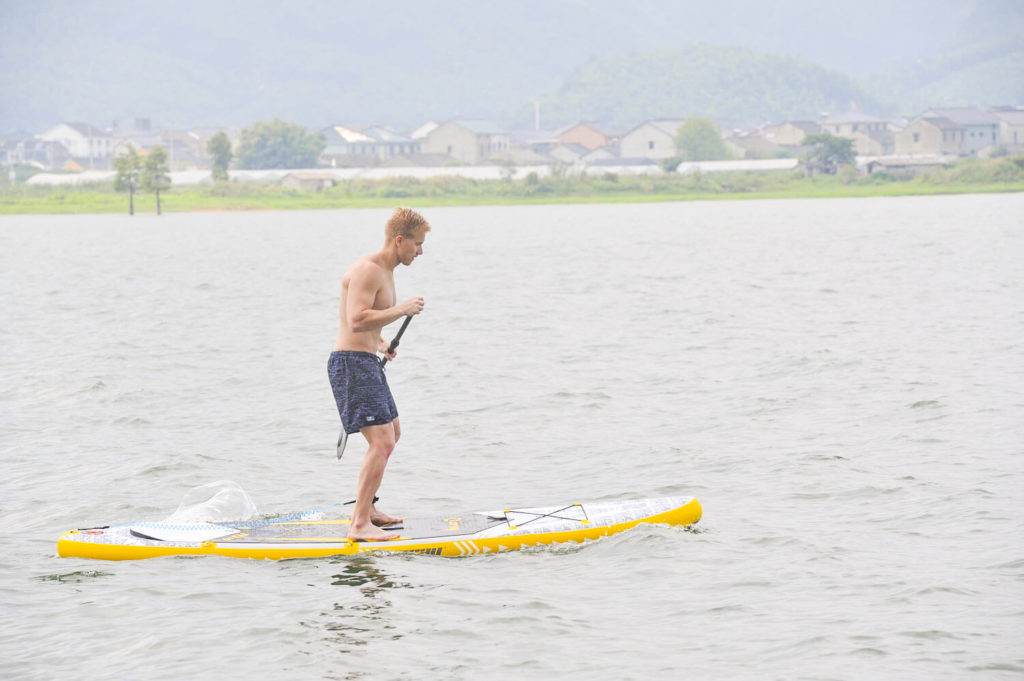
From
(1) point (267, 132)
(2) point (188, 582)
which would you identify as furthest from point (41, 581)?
(1) point (267, 132)

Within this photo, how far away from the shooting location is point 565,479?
14586mm

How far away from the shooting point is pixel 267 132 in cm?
16062

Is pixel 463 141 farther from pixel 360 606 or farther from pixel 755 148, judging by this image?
pixel 360 606

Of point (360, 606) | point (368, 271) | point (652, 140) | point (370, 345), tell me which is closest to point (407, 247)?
point (368, 271)

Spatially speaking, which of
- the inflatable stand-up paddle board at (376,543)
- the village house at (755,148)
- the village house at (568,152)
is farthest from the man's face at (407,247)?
the village house at (568,152)

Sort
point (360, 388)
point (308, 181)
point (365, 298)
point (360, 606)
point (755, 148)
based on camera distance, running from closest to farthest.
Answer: point (360, 606) → point (365, 298) → point (360, 388) → point (308, 181) → point (755, 148)

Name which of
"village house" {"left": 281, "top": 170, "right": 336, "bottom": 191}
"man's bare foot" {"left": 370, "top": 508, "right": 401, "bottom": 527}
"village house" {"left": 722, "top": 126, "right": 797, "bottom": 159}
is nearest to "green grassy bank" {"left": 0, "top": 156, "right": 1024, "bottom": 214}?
"village house" {"left": 281, "top": 170, "right": 336, "bottom": 191}

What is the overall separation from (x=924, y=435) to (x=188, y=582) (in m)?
9.43

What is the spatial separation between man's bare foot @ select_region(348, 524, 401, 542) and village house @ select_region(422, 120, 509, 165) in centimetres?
18251

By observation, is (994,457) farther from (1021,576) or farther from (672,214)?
(672,214)

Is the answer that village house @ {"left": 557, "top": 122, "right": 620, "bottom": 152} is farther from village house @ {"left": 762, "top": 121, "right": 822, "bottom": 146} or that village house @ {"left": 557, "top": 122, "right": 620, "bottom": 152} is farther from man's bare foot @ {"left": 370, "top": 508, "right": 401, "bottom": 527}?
man's bare foot @ {"left": 370, "top": 508, "right": 401, "bottom": 527}

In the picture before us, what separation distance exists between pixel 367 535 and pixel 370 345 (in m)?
1.68

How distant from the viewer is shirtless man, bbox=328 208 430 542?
34.8 ft

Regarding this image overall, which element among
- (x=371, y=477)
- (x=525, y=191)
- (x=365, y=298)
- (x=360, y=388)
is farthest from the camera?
(x=525, y=191)
